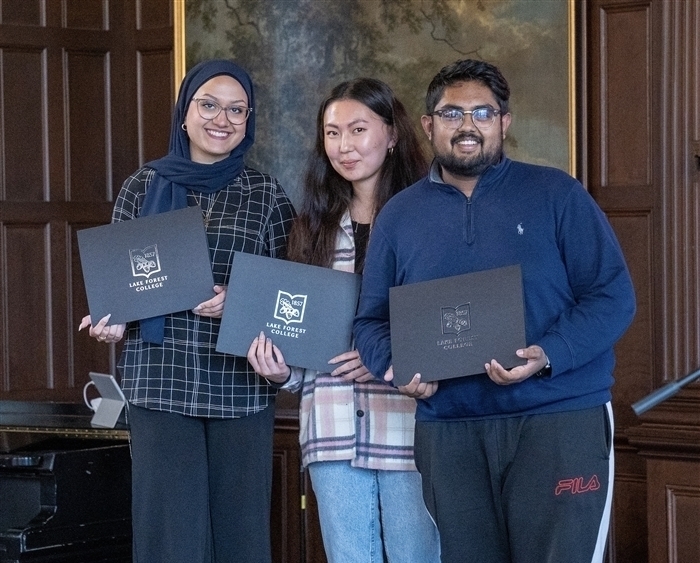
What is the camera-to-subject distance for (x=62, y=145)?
5535mm

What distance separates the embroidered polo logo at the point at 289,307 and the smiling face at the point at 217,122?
469 millimetres

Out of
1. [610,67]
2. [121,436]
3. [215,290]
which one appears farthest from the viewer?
[610,67]

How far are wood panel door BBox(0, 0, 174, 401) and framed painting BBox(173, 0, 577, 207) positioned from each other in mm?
323

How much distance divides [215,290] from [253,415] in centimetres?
35

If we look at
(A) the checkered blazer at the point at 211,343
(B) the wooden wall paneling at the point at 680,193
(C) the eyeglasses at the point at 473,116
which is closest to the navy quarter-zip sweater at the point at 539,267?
(C) the eyeglasses at the point at 473,116

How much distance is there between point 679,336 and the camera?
166 inches

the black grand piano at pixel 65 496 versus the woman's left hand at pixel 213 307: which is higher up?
the woman's left hand at pixel 213 307

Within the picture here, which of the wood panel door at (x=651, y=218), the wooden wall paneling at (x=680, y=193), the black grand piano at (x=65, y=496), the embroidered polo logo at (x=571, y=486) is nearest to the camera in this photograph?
the embroidered polo logo at (x=571, y=486)

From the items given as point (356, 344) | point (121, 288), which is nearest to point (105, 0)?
point (121, 288)

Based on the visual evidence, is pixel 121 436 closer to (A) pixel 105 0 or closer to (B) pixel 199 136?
(B) pixel 199 136

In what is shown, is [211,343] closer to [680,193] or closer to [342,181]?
[342,181]

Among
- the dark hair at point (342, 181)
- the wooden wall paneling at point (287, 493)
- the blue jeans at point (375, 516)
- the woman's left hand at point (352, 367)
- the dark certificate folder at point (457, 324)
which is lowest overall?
the wooden wall paneling at point (287, 493)

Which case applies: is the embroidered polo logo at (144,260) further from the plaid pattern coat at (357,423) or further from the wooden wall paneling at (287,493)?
the wooden wall paneling at (287,493)

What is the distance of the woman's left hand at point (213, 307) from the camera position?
3008 mm
